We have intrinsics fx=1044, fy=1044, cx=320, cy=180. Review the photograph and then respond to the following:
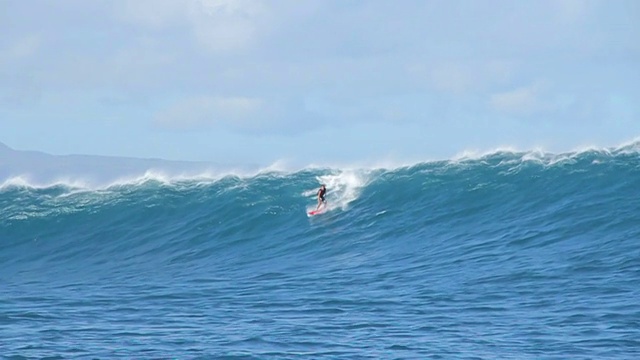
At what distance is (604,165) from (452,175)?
13.1 feet

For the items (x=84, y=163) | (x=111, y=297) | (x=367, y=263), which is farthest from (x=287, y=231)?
(x=84, y=163)

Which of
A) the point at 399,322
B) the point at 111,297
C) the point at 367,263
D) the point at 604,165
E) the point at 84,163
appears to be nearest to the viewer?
the point at 399,322

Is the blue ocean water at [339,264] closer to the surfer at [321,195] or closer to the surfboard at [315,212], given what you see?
the surfboard at [315,212]

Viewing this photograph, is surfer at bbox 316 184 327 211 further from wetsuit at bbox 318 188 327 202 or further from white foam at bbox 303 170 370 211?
white foam at bbox 303 170 370 211

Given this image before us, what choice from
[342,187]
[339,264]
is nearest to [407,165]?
[342,187]

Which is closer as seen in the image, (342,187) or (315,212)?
(315,212)

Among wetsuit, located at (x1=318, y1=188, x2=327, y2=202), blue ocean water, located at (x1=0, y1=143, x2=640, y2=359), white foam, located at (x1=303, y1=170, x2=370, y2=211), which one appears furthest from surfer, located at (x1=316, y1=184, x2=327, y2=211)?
blue ocean water, located at (x1=0, y1=143, x2=640, y2=359)

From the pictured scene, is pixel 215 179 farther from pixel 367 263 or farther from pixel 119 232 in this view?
pixel 367 263

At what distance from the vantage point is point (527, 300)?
16094mm

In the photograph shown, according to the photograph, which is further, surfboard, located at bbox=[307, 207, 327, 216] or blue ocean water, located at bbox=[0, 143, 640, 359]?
surfboard, located at bbox=[307, 207, 327, 216]

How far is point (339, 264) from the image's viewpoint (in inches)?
841

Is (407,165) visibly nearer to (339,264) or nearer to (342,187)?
(342,187)

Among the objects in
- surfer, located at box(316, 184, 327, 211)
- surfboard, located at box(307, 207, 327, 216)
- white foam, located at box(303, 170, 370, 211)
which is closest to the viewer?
surfboard, located at box(307, 207, 327, 216)

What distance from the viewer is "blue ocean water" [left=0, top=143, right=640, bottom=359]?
14.0m
